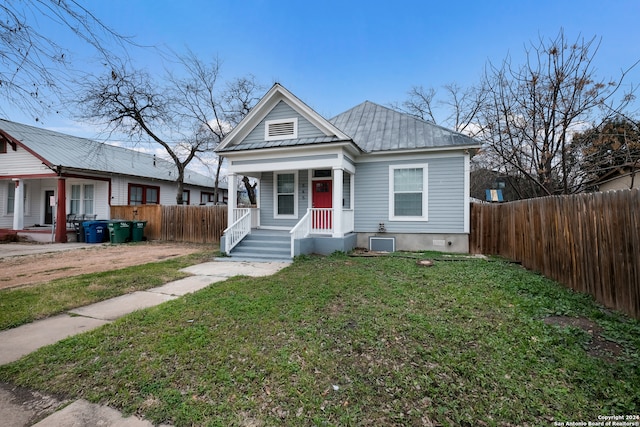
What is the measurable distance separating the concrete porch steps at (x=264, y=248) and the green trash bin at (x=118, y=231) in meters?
7.65

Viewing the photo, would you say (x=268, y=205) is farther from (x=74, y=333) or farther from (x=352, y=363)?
(x=352, y=363)

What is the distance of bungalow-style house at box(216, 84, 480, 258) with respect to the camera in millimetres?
9305

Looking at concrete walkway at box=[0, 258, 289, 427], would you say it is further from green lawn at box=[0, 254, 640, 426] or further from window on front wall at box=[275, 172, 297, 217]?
window on front wall at box=[275, 172, 297, 217]

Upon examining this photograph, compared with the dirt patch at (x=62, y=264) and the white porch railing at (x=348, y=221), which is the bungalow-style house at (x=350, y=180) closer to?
the white porch railing at (x=348, y=221)

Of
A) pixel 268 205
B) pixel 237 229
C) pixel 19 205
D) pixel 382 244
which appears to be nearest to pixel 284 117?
pixel 268 205

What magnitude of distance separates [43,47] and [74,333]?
332cm

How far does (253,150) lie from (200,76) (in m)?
12.2

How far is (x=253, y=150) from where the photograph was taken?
9.74 metres

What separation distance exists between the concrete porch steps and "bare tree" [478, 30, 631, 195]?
9165 mm

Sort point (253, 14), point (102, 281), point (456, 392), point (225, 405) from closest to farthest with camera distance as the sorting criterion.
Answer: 1. point (225, 405)
2. point (456, 392)
3. point (102, 281)
4. point (253, 14)

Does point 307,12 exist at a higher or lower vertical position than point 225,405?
higher

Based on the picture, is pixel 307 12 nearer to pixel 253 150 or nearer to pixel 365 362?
pixel 253 150

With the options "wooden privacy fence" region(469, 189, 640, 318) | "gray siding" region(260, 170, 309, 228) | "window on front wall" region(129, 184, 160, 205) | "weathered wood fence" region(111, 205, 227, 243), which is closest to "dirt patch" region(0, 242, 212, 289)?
"weathered wood fence" region(111, 205, 227, 243)

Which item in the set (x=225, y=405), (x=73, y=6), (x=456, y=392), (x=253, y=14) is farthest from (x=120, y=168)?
(x=456, y=392)
